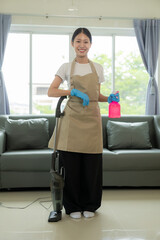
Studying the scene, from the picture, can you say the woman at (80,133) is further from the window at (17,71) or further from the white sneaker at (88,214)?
the window at (17,71)

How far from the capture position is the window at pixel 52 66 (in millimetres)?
4469

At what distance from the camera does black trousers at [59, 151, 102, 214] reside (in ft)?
7.43

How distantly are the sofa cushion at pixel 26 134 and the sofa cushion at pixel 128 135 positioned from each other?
81 cm

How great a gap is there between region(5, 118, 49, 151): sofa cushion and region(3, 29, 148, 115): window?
0.95 meters

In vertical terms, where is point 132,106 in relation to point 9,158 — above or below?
above

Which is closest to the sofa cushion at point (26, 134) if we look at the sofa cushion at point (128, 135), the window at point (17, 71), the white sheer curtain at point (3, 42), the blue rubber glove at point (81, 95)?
the white sheer curtain at point (3, 42)

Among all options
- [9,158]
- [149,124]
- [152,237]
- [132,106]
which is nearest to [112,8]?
[132,106]

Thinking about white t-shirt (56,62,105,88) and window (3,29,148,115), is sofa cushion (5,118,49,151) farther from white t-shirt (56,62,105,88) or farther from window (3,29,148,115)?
white t-shirt (56,62,105,88)

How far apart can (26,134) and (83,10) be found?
7.01 feet

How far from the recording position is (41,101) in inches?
178

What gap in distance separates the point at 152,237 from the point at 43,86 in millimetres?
3073

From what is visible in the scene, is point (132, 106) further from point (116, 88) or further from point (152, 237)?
point (152, 237)

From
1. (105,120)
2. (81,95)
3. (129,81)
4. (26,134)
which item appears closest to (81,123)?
(81,95)

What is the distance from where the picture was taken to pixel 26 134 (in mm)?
3477
